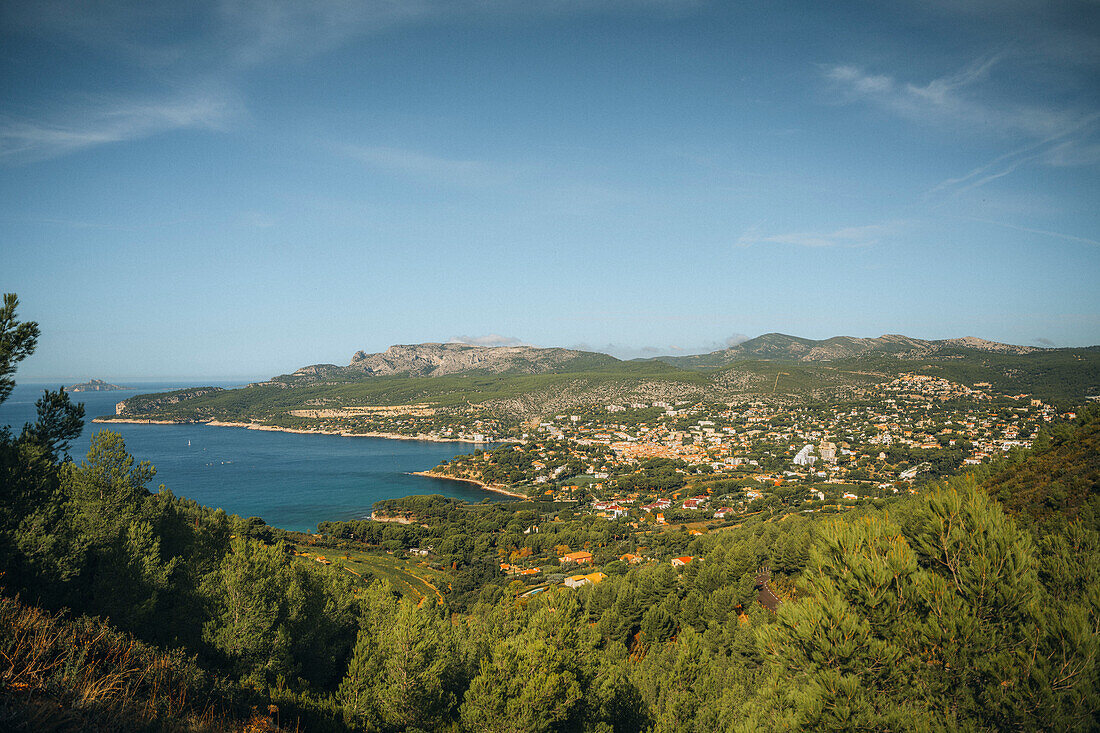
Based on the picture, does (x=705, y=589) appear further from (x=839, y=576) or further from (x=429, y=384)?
(x=429, y=384)

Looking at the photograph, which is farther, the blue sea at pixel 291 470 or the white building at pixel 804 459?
the white building at pixel 804 459

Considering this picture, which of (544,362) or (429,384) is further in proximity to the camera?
(544,362)

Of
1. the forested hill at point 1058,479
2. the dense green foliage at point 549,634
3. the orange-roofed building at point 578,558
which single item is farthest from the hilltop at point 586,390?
the dense green foliage at point 549,634

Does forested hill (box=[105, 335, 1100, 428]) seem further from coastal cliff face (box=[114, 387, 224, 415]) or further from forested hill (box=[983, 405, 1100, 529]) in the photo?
forested hill (box=[983, 405, 1100, 529])

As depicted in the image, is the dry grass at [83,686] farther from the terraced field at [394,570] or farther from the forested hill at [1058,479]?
the terraced field at [394,570]

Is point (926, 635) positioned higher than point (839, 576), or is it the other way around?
point (839, 576)

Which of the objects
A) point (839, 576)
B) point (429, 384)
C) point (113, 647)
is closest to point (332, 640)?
point (113, 647)

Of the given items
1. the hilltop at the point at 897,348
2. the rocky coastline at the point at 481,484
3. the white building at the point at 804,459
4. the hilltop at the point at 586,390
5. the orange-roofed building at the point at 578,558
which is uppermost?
the hilltop at the point at 897,348

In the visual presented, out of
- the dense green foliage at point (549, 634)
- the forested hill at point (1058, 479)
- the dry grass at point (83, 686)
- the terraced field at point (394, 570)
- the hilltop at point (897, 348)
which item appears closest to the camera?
the dry grass at point (83, 686)

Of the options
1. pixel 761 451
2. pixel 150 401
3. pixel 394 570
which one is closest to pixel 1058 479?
pixel 394 570
